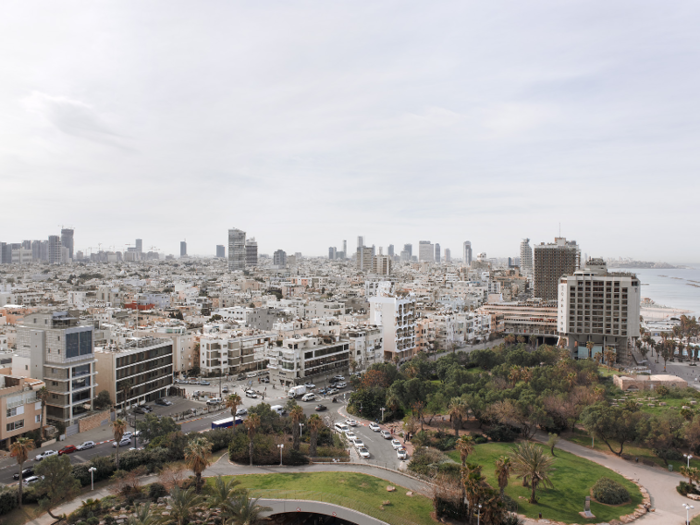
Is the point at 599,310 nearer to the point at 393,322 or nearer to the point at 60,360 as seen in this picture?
the point at 393,322

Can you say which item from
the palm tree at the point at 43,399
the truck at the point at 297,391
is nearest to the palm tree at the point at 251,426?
the palm tree at the point at 43,399

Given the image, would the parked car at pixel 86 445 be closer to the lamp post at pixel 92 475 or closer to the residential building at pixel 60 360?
the residential building at pixel 60 360

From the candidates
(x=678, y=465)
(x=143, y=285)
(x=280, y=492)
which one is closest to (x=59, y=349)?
(x=280, y=492)

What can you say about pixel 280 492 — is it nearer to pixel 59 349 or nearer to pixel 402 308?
pixel 59 349

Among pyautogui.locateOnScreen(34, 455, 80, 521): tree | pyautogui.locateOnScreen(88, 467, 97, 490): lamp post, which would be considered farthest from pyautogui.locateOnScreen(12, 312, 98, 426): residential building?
pyautogui.locateOnScreen(34, 455, 80, 521): tree

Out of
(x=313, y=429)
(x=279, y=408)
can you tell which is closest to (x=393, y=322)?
(x=279, y=408)

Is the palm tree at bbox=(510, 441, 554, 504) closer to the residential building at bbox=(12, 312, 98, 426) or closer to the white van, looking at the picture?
the white van
